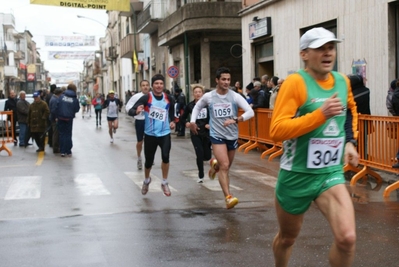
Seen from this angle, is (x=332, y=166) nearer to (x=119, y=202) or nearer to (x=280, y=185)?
(x=280, y=185)

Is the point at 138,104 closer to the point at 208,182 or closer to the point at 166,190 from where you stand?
the point at 166,190

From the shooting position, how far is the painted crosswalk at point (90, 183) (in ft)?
33.7

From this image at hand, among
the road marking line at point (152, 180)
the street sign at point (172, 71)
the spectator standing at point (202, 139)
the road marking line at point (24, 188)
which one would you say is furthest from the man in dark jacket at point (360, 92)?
the street sign at point (172, 71)

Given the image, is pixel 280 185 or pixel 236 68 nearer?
pixel 280 185

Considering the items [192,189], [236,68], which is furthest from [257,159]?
[236,68]

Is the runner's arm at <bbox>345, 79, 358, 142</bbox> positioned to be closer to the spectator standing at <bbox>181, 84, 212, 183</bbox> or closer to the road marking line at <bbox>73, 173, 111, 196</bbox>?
the spectator standing at <bbox>181, 84, 212, 183</bbox>

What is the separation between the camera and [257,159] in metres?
15.3

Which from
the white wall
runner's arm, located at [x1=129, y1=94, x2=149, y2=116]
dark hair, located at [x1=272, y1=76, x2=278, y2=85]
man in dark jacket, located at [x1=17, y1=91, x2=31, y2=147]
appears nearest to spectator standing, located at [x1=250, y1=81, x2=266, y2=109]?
dark hair, located at [x1=272, y1=76, x2=278, y2=85]

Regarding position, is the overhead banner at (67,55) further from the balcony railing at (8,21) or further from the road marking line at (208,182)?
the road marking line at (208,182)

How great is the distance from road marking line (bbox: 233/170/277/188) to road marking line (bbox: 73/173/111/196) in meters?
2.74

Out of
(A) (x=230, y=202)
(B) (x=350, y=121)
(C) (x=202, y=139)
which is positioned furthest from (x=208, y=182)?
(B) (x=350, y=121)

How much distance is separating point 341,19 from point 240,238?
11.4m

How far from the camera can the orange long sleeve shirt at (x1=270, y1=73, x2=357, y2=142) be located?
4.23m

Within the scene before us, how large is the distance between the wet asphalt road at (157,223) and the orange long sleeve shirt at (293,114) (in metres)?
1.86
